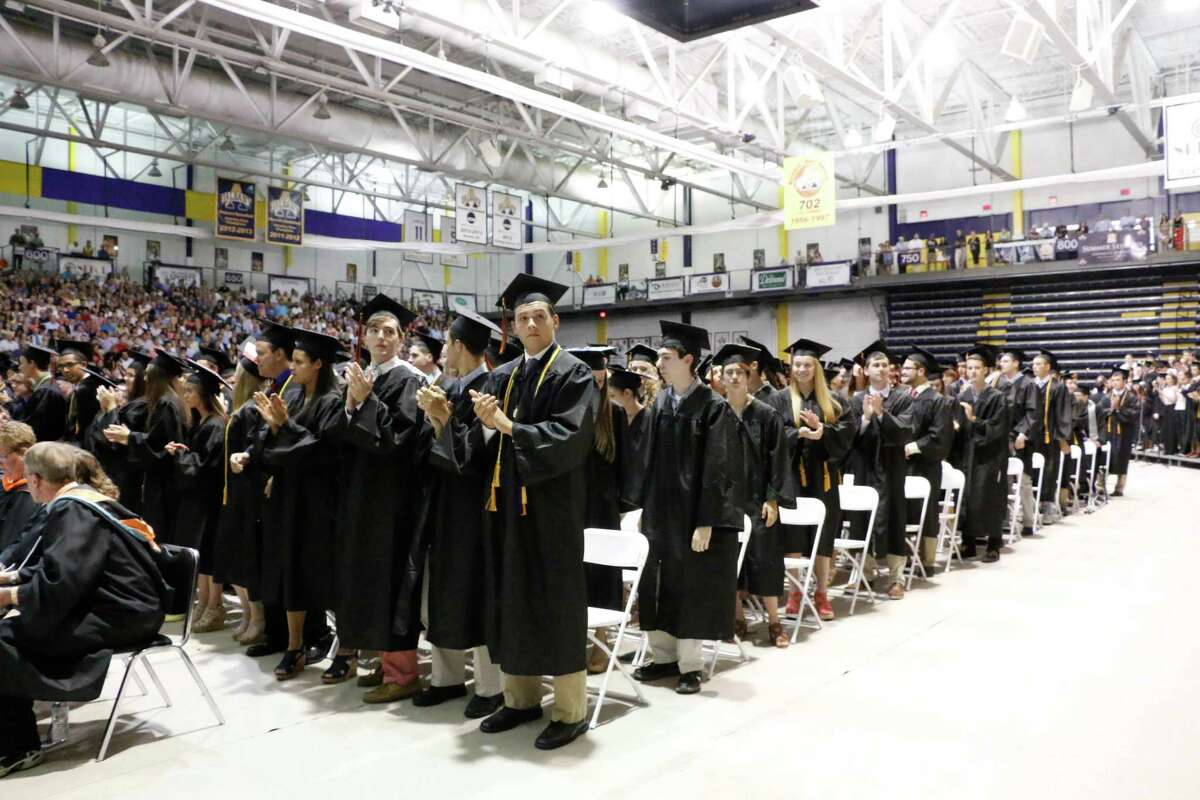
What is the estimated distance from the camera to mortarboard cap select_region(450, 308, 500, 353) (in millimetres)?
4340

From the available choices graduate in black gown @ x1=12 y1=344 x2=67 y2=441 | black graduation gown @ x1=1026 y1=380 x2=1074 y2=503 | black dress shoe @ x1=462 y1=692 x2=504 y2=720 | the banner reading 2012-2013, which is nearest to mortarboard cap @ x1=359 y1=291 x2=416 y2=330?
black dress shoe @ x1=462 y1=692 x2=504 y2=720

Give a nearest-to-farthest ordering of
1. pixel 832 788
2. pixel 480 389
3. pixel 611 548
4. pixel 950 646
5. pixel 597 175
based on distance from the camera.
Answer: pixel 832 788 < pixel 480 389 < pixel 611 548 < pixel 950 646 < pixel 597 175

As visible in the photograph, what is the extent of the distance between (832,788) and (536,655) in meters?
1.24

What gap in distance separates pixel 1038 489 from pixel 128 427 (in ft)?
31.3

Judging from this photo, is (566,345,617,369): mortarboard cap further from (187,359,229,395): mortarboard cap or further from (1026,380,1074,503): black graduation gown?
(1026,380,1074,503): black graduation gown

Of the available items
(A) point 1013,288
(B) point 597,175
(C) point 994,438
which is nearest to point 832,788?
(C) point 994,438

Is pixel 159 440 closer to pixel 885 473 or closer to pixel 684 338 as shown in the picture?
pixel 684 338

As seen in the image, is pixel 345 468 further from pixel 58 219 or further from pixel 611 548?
pixel 58 219

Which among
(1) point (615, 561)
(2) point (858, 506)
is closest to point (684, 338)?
(1) point (615, 561)

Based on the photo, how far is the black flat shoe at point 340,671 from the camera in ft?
15.1

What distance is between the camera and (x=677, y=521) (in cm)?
457

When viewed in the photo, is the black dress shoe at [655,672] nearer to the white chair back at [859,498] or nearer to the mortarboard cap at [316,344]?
the white chair back at [859,498]

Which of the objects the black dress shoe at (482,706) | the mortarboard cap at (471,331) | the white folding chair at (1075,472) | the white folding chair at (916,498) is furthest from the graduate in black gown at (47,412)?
the white folding chair at (1075,472)

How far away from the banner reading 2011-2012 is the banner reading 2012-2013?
0.44 metres
